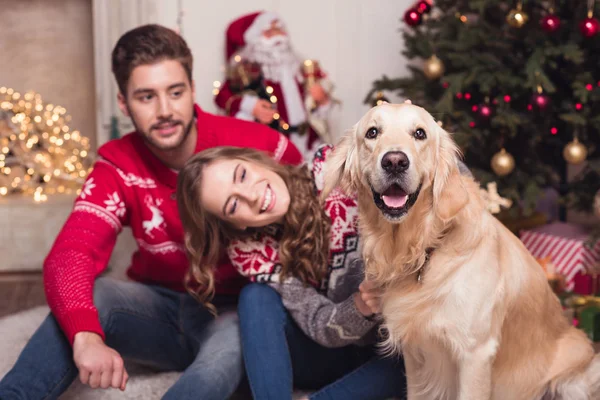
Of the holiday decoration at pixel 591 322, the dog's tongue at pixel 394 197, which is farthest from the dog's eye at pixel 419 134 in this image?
the holiday decoration at pixel 591 322

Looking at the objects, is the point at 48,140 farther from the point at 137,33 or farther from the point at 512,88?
the point at 512,88

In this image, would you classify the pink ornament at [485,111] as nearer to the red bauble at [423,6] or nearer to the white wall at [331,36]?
the red bauble at [423,6]

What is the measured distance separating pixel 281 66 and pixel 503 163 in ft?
4.12

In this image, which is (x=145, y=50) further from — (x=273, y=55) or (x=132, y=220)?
(x=273, y=55)

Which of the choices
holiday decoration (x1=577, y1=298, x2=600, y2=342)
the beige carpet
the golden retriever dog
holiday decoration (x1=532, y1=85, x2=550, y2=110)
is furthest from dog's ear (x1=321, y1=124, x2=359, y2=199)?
holiday decoration (x1=532, y1=85, x2=550, y2=110)

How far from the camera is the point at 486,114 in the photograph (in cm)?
258

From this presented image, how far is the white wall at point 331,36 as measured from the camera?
363 centimetres

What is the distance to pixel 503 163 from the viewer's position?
260 centimetres

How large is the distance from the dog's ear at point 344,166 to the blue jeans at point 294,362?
339 mm

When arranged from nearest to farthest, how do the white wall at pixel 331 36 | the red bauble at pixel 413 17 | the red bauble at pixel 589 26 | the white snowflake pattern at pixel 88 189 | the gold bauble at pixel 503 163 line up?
the white snowflake pattern at pixel 88 189 < the red bauble at pixel 589 26 < the gold bauble at pixel 503 163 < the red bauble at pixel 413 17 < the white wall at pixel 331 36

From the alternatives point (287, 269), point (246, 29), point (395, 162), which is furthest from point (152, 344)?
point (246, 29)

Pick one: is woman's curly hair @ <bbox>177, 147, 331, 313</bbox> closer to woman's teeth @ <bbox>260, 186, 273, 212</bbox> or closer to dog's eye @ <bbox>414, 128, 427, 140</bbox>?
woman's teeth @ <bbox>260, 186, 273, 212</bbox>

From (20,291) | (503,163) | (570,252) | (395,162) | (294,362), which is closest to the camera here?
(395,162)

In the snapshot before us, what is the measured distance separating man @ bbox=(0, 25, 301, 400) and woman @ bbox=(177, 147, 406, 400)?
121 mm
